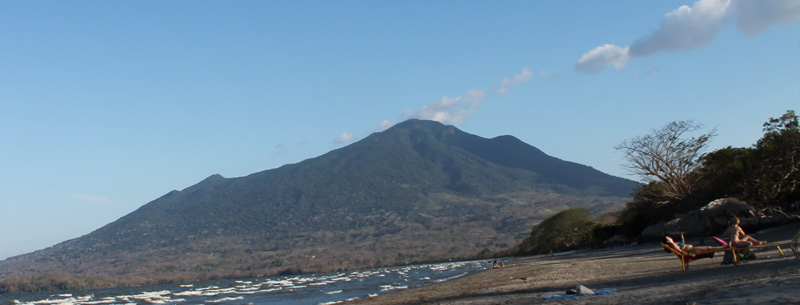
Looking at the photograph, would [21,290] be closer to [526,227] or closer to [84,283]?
[84,283]

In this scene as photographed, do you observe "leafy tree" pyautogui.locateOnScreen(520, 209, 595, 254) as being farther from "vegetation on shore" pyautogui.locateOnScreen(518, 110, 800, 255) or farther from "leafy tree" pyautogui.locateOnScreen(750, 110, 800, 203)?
"leafy tree" pyautogui.locateOnScreen(750, 110, 800, 203)

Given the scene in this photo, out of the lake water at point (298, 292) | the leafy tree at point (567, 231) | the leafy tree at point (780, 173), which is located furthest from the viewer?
the leafy tree at point (567, 231)

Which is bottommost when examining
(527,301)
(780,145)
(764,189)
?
(527,301)

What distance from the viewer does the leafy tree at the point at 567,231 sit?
223 ft

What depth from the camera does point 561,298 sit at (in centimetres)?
1199

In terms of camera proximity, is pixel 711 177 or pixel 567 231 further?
pixel 567 231

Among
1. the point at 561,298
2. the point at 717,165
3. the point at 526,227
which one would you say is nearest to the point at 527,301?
the point at 561,298

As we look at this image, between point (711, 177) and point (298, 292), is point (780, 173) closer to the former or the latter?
point (711, 177)

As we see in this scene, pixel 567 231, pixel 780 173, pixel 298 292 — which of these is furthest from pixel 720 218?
pixel 567 231

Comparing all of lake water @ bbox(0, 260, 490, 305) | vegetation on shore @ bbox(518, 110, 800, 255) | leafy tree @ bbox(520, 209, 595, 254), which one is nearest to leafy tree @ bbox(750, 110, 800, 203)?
vegetation on shore @ bbox(518, 110, 800, 255)

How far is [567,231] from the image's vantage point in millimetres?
71250

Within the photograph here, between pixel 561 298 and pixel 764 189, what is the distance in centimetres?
2483

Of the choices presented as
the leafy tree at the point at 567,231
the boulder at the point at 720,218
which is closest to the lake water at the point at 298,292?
the leafy tree at the point at 567,231

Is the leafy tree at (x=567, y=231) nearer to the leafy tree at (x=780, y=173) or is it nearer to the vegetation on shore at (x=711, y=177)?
the vegetation on shore at (x=711, y=177)
